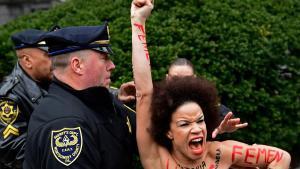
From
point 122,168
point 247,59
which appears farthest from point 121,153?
point 247,59

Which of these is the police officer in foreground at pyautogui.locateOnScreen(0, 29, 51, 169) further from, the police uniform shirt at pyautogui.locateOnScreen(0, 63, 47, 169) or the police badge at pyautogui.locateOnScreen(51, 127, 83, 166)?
the police badge at pyautogui.locateOnScreen(51, 127, 83, 166)

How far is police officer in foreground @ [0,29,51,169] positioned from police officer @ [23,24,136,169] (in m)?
0.58

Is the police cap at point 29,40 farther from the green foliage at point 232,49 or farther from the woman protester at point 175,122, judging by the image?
the green foliage at point 232,49

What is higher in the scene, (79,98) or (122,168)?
(79,98)

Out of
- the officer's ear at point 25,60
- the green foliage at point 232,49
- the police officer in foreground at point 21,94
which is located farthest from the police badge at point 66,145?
the green foliage at point 232,49

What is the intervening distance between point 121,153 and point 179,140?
0.31 metres

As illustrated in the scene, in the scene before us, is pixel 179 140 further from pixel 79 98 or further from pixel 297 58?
pixel 297 58

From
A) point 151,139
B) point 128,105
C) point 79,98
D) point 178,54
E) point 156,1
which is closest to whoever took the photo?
point 79,98

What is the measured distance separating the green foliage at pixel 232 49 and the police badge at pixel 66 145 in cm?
217

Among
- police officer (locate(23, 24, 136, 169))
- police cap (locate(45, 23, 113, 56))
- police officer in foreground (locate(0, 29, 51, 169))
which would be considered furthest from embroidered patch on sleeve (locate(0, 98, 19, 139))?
police cap (locate(45, 23, 113, 56))

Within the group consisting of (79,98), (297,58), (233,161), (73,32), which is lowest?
(297,58)

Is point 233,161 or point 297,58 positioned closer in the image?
point 233,161

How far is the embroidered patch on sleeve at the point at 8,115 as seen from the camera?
3.39 metres

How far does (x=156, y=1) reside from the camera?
589 centimetres
